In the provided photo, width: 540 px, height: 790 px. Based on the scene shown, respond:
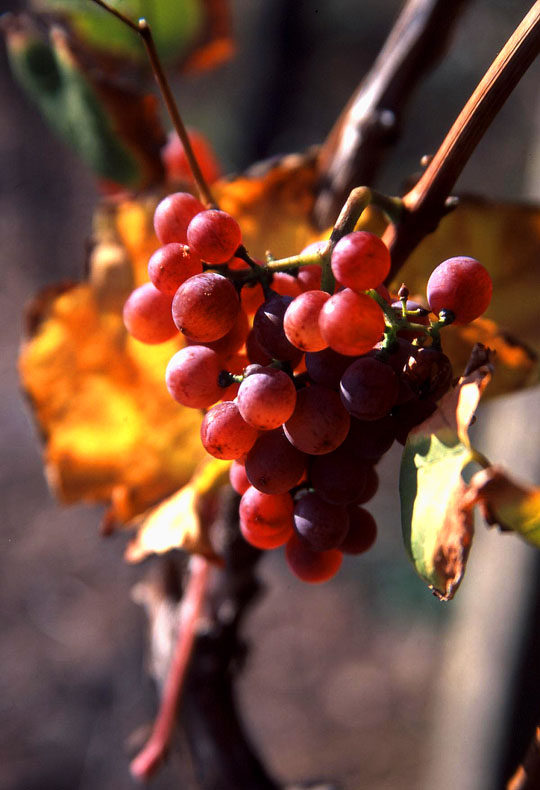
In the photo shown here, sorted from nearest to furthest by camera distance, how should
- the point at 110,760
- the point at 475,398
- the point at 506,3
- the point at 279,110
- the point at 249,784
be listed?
1. the point at 475,398
2. the point at 249,784
3. the point at 110,760
4. the point at 506,3
5. the point at 279,110

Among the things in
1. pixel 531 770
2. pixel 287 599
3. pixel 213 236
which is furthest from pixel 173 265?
pixel 287 599

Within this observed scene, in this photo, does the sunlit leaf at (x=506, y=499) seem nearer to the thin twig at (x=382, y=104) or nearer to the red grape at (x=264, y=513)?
the red grape at (x=264, y=513)

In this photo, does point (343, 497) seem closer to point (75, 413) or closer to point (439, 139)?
point (75, 413)

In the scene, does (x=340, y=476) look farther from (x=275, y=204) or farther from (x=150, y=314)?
(x=275, y=204)

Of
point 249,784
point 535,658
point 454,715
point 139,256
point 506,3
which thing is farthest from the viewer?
point 506,3

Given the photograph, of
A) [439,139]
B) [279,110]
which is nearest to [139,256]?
[439,139]

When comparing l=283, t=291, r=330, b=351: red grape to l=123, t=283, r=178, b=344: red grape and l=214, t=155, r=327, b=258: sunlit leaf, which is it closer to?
l=123, t=283, r=178, b=344: red grape
